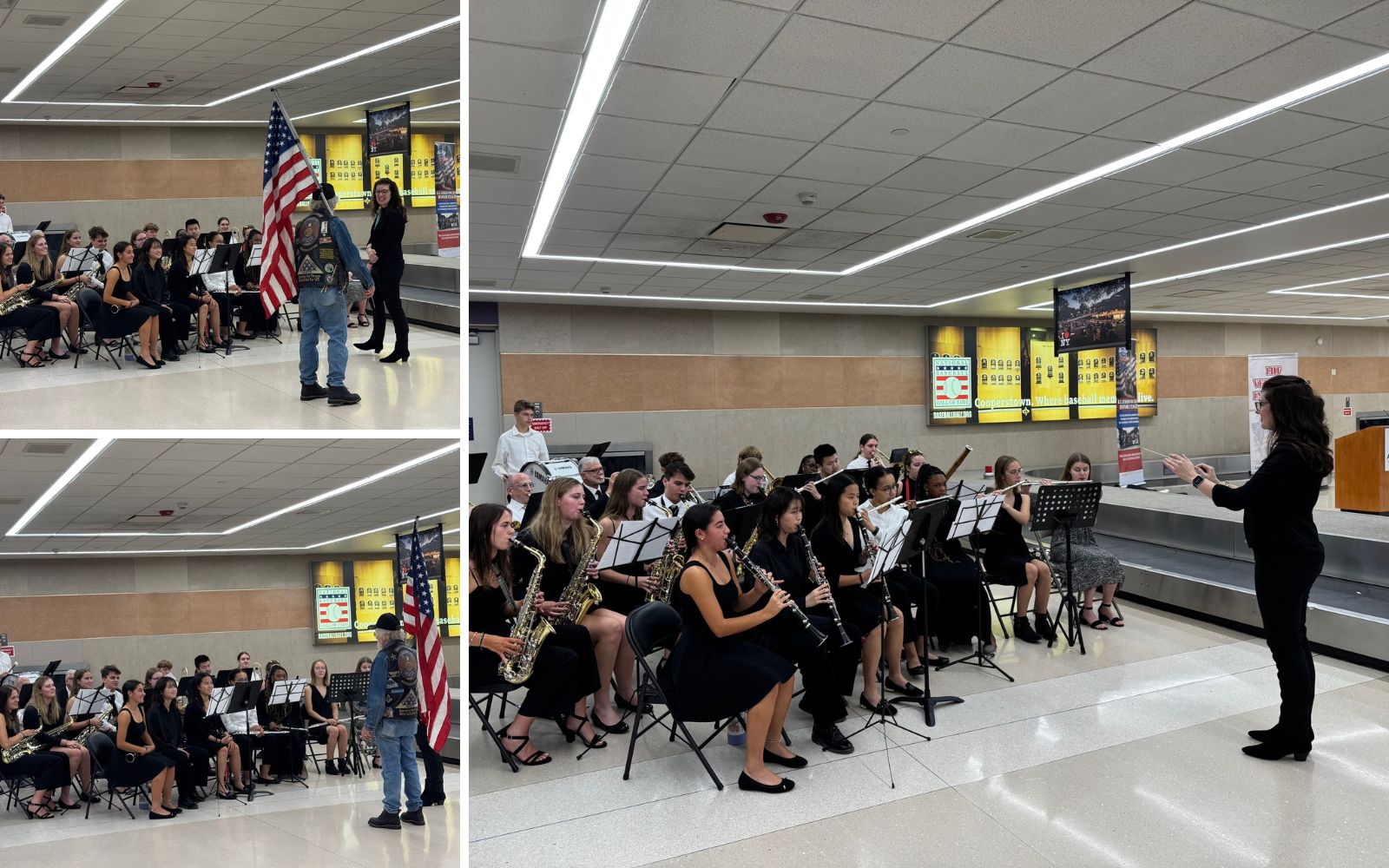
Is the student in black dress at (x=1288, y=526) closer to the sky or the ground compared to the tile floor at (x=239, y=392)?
closer to the ground

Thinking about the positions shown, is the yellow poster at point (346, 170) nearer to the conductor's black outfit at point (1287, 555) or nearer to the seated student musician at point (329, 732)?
the seated student musician at point (329, 732)

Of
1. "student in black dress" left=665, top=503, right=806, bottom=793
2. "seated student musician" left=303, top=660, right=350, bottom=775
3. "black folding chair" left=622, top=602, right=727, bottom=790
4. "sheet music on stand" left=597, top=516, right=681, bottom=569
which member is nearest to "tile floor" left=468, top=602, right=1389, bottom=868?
"black folding chair" left=622, top=602, right=727, bottom=790

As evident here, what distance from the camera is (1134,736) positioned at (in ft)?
14.9

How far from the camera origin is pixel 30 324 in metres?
2.37

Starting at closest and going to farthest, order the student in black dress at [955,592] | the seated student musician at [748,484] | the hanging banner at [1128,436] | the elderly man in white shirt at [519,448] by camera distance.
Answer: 1. the student in black dress at [955,592]
2. the seated student musician at [748,484]
3. the elderly man in white shirt at [519,448]
4. the hanging banner at [1128,436]

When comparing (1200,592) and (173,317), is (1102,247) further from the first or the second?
(173,317)

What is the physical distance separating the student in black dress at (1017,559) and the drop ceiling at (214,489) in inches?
202

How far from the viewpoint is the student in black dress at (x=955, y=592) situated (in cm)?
595

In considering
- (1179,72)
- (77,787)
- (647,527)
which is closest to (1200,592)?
(1179,72)

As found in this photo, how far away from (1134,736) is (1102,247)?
5.64 meters

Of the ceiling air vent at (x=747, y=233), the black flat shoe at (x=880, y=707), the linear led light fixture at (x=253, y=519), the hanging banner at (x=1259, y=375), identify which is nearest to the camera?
the linear led light fixture at (x=253, y=519)

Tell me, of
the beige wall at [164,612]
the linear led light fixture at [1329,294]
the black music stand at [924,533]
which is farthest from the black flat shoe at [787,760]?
the linear led light fixture at [1329,294]

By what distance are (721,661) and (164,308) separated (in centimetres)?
273

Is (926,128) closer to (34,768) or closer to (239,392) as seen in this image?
(239,392)
